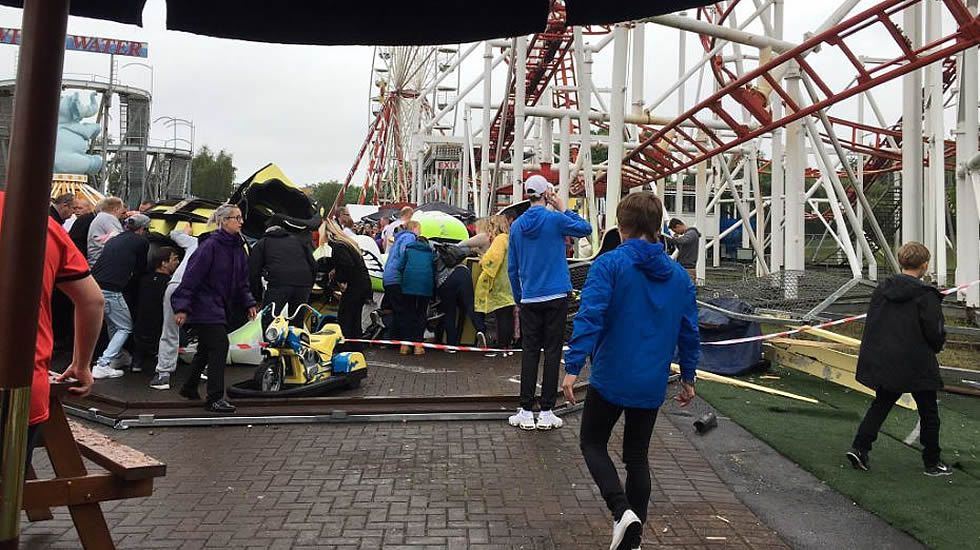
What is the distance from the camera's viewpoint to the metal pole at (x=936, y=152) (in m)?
11.1

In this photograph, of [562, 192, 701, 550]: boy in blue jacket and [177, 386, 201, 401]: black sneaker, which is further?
[177, 386, 201, 401]: black sneaker

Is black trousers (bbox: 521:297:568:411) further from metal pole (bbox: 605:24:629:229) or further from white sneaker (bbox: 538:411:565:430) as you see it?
metal pole (bbox: 605:24:629:229)

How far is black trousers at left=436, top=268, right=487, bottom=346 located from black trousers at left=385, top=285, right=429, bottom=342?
280 millimetres

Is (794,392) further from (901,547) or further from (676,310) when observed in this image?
(676,310)

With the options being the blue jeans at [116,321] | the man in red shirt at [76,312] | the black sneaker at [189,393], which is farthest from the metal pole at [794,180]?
the man in red shirt at [76,312]

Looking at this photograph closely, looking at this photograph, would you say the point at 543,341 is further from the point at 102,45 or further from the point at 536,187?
the point at 102,45

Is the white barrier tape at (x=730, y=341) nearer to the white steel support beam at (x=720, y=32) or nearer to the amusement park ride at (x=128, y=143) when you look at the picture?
the white steel support beam at (x=720, y=32)

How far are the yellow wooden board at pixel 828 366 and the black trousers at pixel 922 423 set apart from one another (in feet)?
6.47

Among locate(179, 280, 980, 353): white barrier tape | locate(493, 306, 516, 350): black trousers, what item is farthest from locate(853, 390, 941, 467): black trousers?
locate(493, 306, 516, 350): black trousers

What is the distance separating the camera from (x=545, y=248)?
20.7 feet

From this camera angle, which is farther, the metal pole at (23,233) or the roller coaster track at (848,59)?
the roller coaster track at (848,59)

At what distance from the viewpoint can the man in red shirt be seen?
266 cm

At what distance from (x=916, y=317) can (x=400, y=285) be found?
20.5 feet

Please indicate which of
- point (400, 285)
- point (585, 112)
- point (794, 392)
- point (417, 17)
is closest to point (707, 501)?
point (417, 17)
